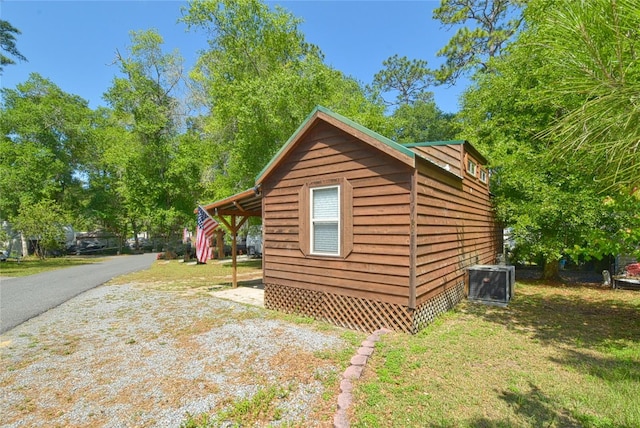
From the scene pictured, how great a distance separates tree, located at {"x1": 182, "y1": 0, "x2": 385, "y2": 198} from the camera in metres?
14.8

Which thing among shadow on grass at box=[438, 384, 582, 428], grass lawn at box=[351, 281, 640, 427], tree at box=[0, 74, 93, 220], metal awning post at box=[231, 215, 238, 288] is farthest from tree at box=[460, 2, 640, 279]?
tree at box=[0, 74, 93, 220]

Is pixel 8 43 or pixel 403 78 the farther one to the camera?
pixel 403 78

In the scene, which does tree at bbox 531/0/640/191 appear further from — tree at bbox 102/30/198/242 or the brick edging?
tree at bbox 102/30/198/242

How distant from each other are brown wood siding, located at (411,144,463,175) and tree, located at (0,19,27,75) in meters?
25.2

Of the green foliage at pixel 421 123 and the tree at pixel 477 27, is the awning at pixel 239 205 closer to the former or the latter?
the tree at pixel 477 27

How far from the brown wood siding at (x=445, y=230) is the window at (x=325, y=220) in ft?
5.40

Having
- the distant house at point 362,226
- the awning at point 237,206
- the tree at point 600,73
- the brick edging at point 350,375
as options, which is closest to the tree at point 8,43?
the awning at point 237,206

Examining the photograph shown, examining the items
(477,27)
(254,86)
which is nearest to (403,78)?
(477,27)

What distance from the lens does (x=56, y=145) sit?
3091 cm

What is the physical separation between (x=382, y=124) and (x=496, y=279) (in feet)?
36.4

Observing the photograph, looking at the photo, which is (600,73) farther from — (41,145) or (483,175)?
(41,145)

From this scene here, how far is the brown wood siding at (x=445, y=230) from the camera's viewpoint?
18.0 feet

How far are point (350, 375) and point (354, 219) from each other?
2.85m

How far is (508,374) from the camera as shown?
12.7ft
